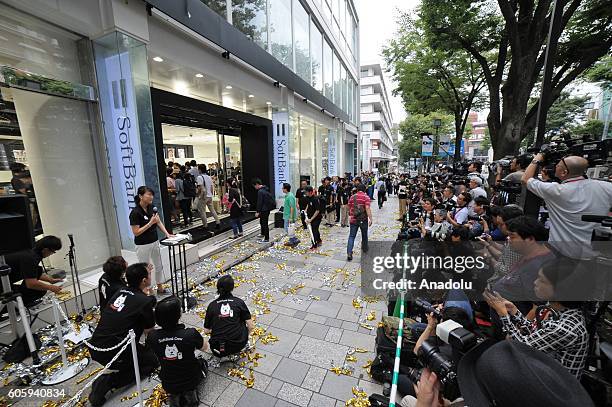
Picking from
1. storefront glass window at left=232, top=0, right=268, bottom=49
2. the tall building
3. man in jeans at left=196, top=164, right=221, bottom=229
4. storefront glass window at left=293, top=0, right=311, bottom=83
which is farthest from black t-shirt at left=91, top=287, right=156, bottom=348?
the tall building

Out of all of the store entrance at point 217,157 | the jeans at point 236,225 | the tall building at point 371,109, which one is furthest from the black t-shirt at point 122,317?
the tall building at point 371,109

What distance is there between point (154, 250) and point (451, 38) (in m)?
11.6

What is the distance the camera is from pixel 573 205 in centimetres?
287

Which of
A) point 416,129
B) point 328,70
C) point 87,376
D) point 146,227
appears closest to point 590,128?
point 416,129

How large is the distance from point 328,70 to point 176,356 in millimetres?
18142

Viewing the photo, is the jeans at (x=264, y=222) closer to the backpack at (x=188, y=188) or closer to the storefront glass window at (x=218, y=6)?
the backpack at (x=188, y=188)

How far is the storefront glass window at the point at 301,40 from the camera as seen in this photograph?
39.3ft

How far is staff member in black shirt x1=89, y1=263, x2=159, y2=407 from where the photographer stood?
2.65 m

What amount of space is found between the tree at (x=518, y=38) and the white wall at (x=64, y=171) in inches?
410

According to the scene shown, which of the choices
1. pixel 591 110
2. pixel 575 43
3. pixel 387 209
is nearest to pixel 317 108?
pixel 387 209

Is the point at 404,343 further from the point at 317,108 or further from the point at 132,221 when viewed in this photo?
the point at 317,108

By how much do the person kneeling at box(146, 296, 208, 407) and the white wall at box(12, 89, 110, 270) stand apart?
4.09 meters

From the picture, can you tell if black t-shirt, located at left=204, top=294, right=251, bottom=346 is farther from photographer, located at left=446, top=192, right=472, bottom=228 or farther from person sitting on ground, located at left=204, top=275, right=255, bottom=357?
photographer, located at left=446, top=192, right=472, bottom=228

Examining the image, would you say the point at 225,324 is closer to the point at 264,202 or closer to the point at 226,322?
the point at 226,322
